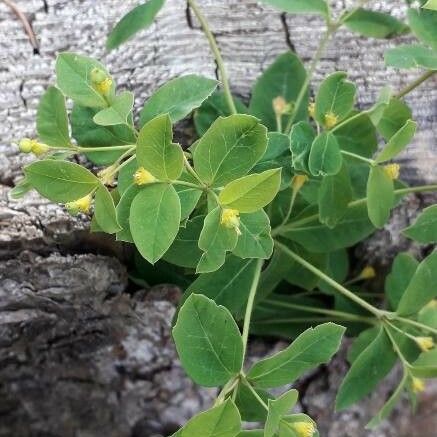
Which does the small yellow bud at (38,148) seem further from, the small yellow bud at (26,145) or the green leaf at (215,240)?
the green leaf at (215,240)

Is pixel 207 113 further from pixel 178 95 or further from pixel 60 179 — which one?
pixel 60 179

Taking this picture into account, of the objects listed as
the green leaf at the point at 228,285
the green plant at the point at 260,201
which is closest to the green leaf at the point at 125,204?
the green plant at the point at 260,201

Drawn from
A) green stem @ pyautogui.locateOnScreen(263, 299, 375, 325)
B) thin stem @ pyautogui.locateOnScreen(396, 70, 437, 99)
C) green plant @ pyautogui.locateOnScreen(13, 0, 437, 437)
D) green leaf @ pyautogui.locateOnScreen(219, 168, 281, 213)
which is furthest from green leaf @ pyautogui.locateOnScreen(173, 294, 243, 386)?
thin stem @ pyautogui.locateOnScreen(396, 70, 437, 99)

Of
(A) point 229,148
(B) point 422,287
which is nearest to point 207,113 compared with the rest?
(A) point 229,148

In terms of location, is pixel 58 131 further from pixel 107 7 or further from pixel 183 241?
pixel 107 7

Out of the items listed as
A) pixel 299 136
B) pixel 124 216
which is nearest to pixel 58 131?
pixel 124 216

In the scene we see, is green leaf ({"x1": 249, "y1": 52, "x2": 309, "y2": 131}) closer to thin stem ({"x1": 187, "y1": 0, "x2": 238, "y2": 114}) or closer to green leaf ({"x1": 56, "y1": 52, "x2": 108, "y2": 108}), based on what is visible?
thin stem ({"x1": 187, "y1": 0, "x2": 238, "y2": 114})
